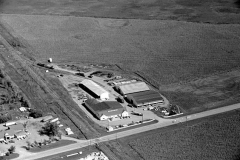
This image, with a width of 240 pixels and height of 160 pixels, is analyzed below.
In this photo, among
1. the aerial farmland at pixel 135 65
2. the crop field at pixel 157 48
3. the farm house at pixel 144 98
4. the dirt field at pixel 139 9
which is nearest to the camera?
the aerial farmland at pixel 135 65

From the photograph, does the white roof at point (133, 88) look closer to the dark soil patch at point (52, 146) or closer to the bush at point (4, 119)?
the dark soil patch at point (52, 146)

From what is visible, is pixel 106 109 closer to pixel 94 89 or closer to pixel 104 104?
pixel 104 104

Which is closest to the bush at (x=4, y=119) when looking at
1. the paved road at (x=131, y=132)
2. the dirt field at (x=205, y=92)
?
the paved road at (x=131, y=132)

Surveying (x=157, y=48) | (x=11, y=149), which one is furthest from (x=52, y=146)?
(x=157, y=48)

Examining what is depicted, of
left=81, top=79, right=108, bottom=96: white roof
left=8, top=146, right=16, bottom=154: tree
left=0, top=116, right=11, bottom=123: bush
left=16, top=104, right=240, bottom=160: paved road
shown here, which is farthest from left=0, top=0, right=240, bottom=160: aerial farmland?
left=8, top=146, right=16, bottom=154: tree

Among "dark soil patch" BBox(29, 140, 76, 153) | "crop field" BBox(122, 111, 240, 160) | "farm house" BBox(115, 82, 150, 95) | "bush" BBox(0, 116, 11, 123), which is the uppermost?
"bush" BBox(0, 116, 11, 123)

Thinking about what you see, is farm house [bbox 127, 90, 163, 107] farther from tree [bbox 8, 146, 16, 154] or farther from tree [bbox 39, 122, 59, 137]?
tree [bbox 8, 146, 16, 154]
